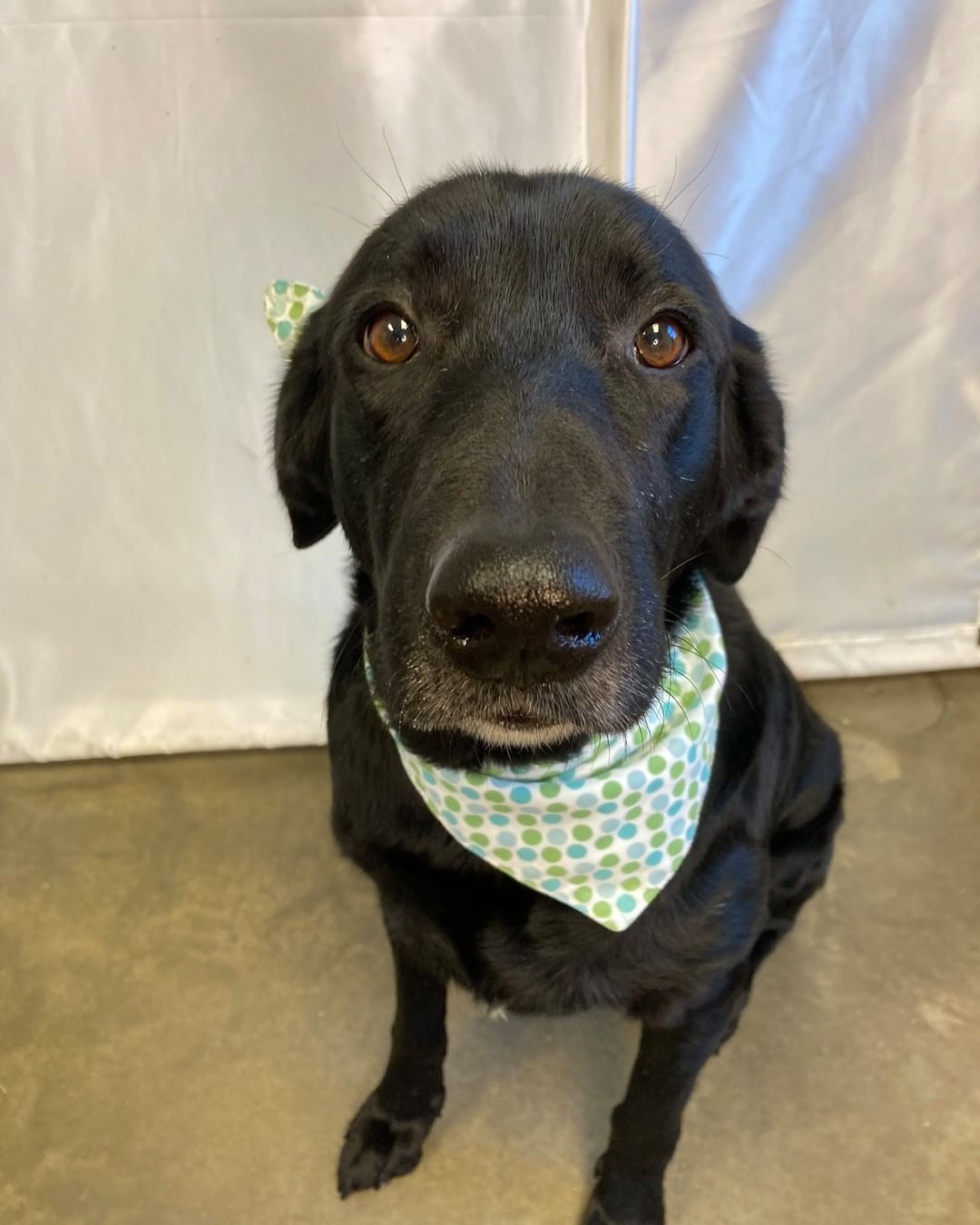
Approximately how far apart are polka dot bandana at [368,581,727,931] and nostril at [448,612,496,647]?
1.35 feet

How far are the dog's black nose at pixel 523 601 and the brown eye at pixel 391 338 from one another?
16.1 inches

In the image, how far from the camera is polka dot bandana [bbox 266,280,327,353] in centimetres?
150

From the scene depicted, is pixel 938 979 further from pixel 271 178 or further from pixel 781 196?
pixel 271 178

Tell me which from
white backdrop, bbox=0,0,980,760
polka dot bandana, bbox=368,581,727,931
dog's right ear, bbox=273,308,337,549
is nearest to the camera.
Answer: polka dot bandana, bbox=368,581,727,931

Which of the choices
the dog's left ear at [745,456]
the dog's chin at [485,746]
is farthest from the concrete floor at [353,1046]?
the dog's left ear at [745,456]

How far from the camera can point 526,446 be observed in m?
1.01

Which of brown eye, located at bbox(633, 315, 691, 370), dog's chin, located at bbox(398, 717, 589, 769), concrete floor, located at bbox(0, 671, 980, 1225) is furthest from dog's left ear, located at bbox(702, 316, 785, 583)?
concrete floor, located at bbox(0, 671, 980, 1225)

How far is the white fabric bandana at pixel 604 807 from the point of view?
130cm

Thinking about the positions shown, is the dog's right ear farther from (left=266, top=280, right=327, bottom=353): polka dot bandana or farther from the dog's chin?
the dog's chin

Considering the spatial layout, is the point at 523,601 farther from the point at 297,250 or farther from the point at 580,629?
the point at 297,250

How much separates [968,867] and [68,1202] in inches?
69.9

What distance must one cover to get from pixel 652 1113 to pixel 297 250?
1633 mm

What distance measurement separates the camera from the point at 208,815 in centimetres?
230

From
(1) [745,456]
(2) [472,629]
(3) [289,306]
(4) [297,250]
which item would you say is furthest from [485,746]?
(4) [297,250]
